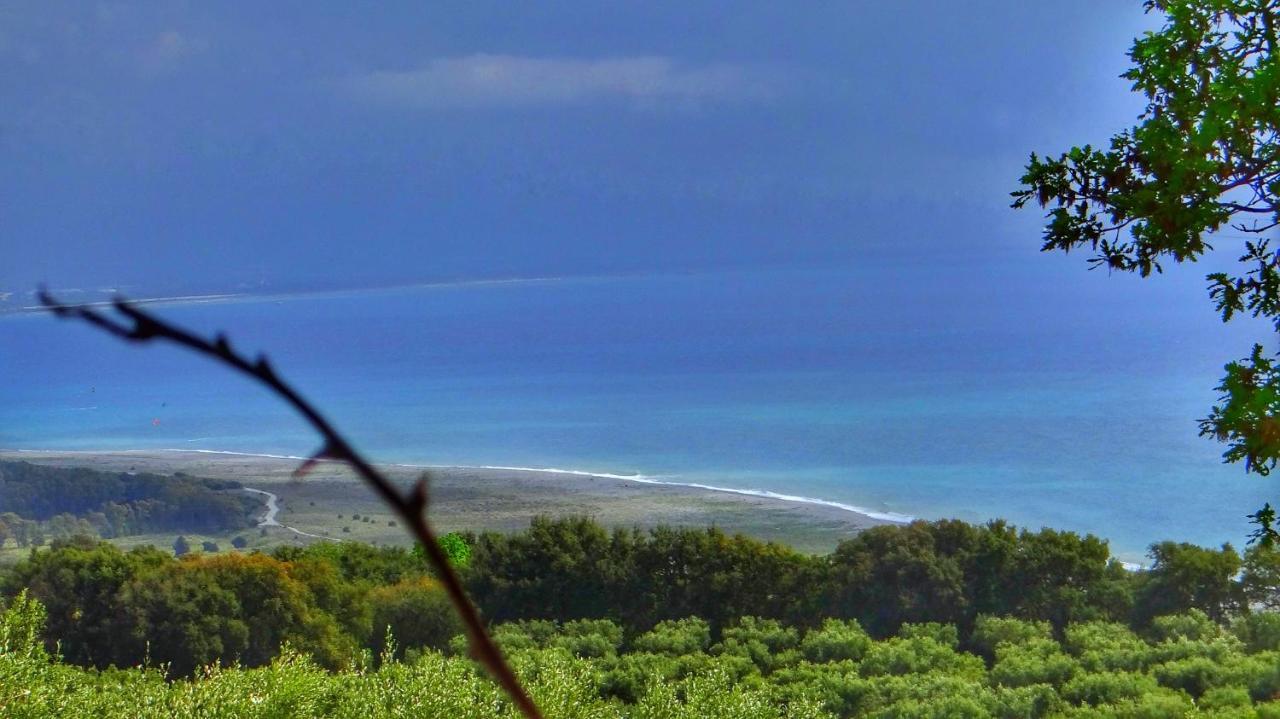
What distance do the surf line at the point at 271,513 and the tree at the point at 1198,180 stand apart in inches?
390

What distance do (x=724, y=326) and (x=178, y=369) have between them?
67.8 feet

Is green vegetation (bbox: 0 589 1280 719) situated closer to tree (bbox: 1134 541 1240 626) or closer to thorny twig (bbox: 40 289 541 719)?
tree (bbox: 1134 541 1240 626)

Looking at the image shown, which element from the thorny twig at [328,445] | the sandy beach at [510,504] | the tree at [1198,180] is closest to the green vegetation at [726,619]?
the sandy beach at [510,504]

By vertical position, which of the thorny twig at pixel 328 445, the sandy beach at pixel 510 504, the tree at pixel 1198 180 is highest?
the tree at pixel 1198 180

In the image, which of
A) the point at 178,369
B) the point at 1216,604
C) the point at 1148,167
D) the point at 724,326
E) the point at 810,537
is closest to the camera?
the point at 1148,167

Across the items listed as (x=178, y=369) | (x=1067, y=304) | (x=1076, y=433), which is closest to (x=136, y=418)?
(x=178, y=369)

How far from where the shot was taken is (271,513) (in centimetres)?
1227

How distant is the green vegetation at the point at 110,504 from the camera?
11.5 meters

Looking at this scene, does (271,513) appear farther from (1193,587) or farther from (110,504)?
(1193,587)

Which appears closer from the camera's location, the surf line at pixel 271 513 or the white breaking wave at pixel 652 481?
the surf line at pixel 271 513

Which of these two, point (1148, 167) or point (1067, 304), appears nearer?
point (1148, 167)

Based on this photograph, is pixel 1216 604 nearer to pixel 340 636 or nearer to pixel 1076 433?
pixel 340 636

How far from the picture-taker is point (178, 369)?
2686cm

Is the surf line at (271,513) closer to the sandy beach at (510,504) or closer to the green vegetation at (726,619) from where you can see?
the sandy beach at (510,504)
